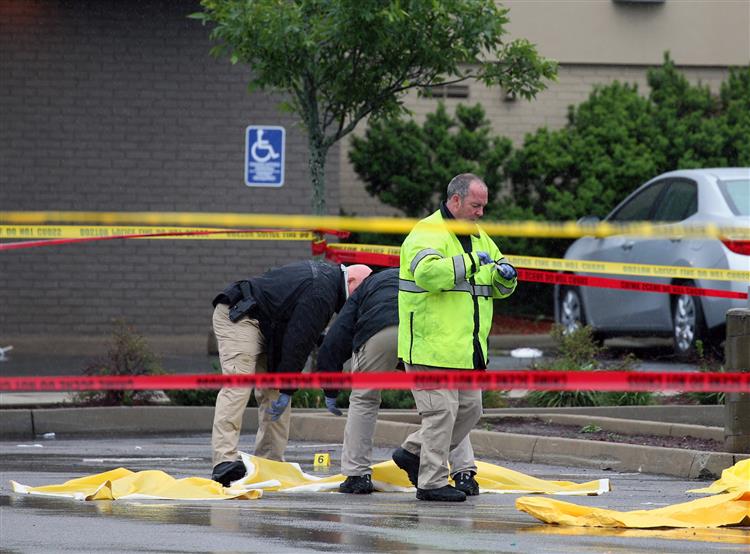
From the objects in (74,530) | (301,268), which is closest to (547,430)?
(301,268)

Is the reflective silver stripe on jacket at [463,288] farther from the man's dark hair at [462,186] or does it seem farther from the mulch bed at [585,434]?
the mulch bed at [585,434]

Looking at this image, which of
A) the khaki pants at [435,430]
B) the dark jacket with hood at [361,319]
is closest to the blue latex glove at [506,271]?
the khaki pants at [435,430]

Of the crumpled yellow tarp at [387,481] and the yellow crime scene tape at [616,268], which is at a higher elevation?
the yellow crime scene tape at [616,268]

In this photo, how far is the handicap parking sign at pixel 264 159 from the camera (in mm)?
18172

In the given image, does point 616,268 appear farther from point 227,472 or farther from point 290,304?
point 227,472

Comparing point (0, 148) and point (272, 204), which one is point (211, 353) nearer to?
point (272, 204)

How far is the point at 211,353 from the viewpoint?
→ 17422mm

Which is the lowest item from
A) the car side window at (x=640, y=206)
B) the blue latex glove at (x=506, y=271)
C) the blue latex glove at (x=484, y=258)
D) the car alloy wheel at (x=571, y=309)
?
the car alloy wheel at (x=571, y=309)

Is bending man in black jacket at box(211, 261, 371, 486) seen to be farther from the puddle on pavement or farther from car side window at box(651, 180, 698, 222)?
car side window at box(651, 180, 698, 222)

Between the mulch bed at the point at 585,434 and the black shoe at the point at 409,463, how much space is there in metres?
2.13

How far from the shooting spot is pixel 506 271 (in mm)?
7895

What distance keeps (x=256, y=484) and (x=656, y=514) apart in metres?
2.46

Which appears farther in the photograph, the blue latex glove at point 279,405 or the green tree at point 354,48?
the green tree at point 354,48

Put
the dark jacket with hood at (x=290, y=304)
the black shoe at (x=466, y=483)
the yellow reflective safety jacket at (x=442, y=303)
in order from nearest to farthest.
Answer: the yellow reflective safety jacket at (x=442, y=303)
the black shoe at (x=466, y=483)
the dark jacket with hood at (x=290, y=304)
